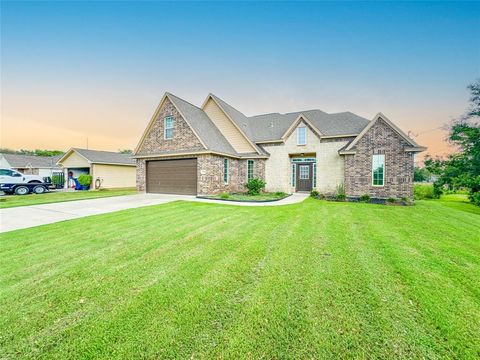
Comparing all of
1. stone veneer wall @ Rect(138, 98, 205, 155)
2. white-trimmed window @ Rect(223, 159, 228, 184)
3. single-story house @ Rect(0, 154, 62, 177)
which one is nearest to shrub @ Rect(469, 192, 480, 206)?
white-trimmed window @ Rect(223, 159, 228, 184)

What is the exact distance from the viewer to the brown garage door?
14.3 metres

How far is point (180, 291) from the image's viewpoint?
2.92 meters

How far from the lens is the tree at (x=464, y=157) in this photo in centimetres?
1506

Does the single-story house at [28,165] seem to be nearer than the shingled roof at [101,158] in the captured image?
No

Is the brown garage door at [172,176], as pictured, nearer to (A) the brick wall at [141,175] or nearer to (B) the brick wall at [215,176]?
(A) the brick wall at [141,175]

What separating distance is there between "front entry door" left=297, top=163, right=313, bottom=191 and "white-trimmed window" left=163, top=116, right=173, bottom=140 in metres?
10.7

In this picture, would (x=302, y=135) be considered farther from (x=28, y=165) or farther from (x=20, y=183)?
(x=28, y=165)

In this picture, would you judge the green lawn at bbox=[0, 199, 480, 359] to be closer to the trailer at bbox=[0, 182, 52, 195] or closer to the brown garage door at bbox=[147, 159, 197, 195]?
the brown garage door at bbox=[147, 159, 197, 195]

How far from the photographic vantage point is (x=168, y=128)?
49.9 feet

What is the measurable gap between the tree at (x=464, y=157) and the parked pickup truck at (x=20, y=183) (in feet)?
112

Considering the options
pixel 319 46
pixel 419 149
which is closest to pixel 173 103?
pixel 319 46

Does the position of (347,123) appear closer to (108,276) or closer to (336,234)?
(336,234)

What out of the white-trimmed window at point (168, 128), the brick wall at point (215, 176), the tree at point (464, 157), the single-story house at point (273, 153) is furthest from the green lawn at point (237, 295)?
the tree at point (464, 157)

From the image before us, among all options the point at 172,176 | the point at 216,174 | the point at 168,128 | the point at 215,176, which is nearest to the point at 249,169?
the point at 216,174
